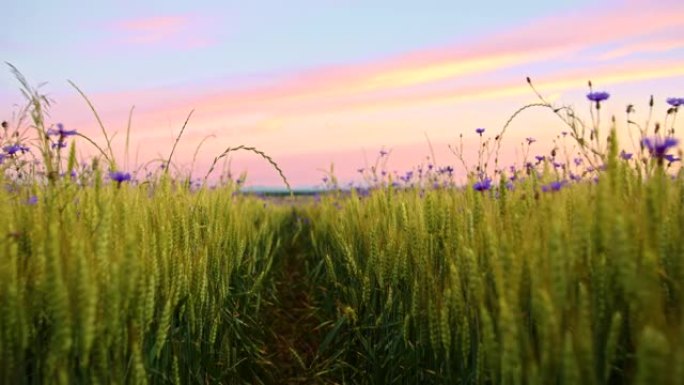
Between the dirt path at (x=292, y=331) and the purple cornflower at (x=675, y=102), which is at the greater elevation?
the purple cornflower at (x=675, y=102)

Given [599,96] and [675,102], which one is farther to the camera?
[675,102]

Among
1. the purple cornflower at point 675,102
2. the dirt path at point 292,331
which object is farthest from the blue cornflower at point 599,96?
the dirt path at point 292,331

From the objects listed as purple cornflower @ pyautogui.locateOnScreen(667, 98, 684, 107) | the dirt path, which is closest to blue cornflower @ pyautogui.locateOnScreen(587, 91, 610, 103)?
purple cornflower @ pyautogui.locateOnScreen(667, 98, 684, 107)

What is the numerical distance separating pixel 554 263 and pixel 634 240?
360mm

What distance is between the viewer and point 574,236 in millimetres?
1666

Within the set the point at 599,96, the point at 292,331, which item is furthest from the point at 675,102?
the point at 292,331

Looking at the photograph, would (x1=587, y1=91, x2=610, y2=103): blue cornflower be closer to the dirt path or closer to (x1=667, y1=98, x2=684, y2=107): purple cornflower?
(x1=667, y1=98, x2=684, y2=107): purple cornflower

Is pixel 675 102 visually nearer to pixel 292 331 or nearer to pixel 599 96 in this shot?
pixel 599 96

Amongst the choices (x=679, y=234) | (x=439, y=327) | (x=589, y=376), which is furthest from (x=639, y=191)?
(x=589, y=376)

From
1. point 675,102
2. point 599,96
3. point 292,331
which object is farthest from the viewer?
point 292,331

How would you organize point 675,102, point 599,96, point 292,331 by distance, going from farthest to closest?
point 292,331
point 675,102
point 599,96

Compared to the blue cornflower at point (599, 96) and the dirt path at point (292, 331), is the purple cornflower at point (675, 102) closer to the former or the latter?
the blue cornflower at point (599, 96)

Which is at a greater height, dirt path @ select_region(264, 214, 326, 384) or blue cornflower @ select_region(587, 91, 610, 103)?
blue cornflower @ select_region(587, 91, 610, 103)

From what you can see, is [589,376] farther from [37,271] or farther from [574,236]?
[37,271]
